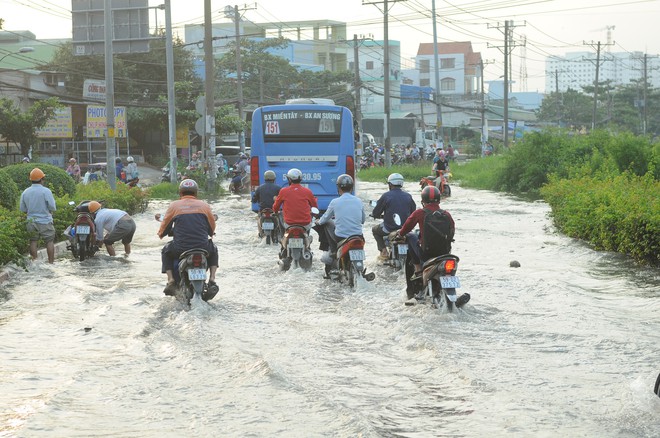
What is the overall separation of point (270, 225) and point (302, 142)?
573 cm

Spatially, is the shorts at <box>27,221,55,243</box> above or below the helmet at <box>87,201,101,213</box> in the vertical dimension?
below

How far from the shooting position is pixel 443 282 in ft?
36.0

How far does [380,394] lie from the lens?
7.85m

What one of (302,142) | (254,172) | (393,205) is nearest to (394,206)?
(393,205)

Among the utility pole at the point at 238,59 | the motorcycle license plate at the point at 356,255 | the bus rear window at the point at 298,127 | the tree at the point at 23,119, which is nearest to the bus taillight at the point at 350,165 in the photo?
the bus rear window at the point at 298,127

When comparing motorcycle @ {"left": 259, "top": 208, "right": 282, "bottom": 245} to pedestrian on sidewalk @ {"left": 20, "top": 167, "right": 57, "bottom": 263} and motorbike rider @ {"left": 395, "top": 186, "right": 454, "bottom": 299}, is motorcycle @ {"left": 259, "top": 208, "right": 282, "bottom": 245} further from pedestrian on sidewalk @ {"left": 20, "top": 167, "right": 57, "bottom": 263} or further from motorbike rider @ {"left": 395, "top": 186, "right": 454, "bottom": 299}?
motorbike rider @ {"left": 395, "top": 186, "right": 454, "bottom": 299}

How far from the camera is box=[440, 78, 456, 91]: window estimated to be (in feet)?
422

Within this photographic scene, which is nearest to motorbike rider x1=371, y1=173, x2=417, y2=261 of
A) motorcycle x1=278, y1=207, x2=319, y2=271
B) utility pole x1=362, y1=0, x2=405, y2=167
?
motorcycle x1=278, y1=207, x2=319, y2=271

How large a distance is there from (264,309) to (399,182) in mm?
3472

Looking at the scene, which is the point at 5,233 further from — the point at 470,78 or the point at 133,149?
the point at 470,78

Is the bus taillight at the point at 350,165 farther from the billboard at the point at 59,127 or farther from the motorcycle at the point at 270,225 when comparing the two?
the billboard at the point at 59,127

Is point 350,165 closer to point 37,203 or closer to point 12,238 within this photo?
point 37,203

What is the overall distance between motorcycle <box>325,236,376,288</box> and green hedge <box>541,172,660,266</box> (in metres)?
4.59

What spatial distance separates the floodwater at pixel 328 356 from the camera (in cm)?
717
